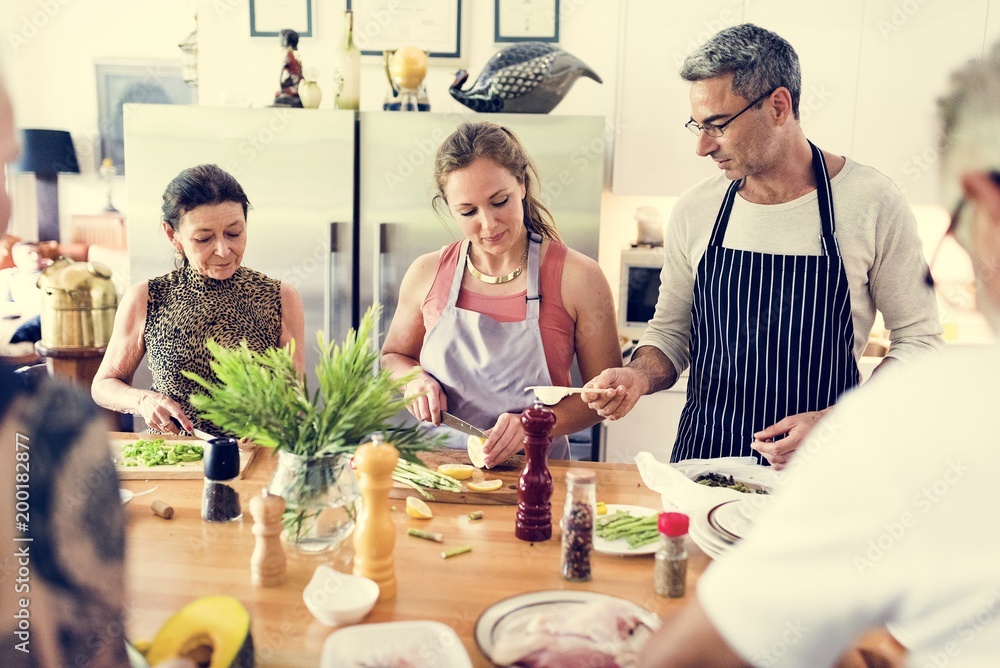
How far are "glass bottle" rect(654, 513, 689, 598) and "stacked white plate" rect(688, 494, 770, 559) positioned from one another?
3.6 inches

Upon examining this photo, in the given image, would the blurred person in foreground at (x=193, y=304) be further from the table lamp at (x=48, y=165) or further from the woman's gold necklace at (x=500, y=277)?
the table lamp at (x=48, y=165)

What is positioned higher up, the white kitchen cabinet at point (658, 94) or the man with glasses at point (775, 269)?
the white kitchen cabinet at point (658, 94)

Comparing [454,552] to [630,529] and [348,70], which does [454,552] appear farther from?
[348,70]

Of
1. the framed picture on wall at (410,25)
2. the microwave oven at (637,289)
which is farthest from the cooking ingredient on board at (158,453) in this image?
the framed picture on wall at (410,25)

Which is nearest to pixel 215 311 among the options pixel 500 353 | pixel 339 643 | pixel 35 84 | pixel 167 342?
pixel 167 342

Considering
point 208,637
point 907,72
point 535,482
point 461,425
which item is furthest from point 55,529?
point 907,72

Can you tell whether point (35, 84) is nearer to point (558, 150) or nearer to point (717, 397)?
point (558, 150)

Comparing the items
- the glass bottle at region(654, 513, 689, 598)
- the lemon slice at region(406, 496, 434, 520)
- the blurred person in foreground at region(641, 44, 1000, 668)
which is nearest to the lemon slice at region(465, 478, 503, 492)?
the lemon slice at region(406, 496, 434, 520)

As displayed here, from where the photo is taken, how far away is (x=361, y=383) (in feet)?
4.25

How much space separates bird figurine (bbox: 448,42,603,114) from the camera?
10.5ft

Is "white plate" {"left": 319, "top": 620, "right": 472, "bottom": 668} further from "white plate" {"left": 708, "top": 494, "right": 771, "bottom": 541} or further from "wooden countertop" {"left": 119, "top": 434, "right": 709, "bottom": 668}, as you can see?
"white plate" {"left": 708, "top": 494, "right": 771, "bottom": 541}

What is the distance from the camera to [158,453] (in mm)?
1708

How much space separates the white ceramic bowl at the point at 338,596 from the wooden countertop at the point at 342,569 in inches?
0.9

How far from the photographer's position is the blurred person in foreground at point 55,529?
0.77 metres
